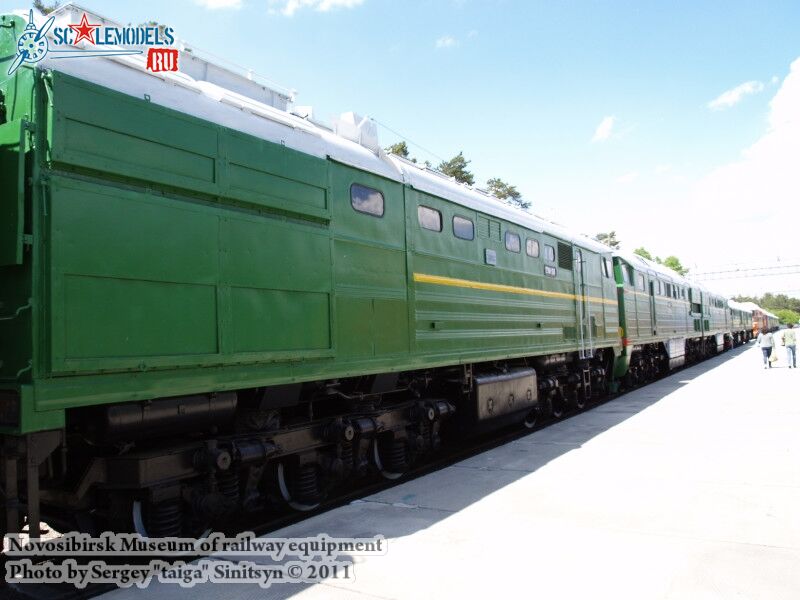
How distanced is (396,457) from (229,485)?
2615mm

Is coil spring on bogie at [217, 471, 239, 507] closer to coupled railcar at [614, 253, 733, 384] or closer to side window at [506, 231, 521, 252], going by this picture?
side window at [506, 231, 521, 252]

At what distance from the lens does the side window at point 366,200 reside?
6.29 m

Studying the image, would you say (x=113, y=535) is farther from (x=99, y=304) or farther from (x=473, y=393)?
(x=473, y=393)

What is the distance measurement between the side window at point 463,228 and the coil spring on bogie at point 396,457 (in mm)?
2902

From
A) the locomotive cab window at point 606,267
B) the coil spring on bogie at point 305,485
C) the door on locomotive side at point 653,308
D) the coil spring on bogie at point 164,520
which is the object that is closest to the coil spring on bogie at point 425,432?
the coil spring on bogie at point 305,485

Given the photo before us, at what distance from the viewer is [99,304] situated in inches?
152

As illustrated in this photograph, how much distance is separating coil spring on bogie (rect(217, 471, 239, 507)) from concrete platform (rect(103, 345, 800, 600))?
1.77ft

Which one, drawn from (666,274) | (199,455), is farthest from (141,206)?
(666,274)

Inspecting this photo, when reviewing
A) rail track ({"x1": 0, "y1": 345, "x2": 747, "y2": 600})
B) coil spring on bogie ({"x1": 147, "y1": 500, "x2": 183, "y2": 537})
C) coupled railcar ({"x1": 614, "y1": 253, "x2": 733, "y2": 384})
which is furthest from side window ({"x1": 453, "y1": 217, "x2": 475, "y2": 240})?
coupled railcar ({"x1": 614, "y1": 253, "x2": 733, "y2": 384})

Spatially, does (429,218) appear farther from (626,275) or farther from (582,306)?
(626,275)

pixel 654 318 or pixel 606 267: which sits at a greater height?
pixel 606 267

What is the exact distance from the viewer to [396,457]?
7195 millimetres

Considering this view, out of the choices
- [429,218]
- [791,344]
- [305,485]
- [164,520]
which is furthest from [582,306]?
[791,344]

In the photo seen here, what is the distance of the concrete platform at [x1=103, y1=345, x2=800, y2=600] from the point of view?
12.6 feet
